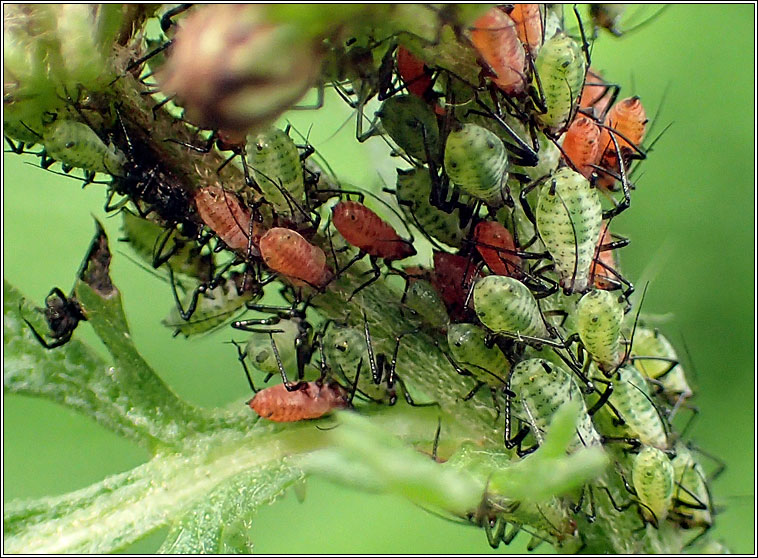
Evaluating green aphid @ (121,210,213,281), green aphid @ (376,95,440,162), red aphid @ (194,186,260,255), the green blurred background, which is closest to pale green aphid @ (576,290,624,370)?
green aphid @ (376,95,440,162)

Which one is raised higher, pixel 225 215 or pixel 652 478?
pixel 225 215

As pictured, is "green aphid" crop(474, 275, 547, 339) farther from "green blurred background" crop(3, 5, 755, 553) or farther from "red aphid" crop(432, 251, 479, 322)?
"green blurred background" crop(3, 5, 755, 553)

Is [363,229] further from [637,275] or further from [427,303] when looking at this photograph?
[637,275]

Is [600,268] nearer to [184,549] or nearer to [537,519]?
[537,519]

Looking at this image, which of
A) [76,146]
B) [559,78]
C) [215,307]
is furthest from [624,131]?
[76,146]

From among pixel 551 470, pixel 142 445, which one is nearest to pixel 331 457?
pixel 551 470
